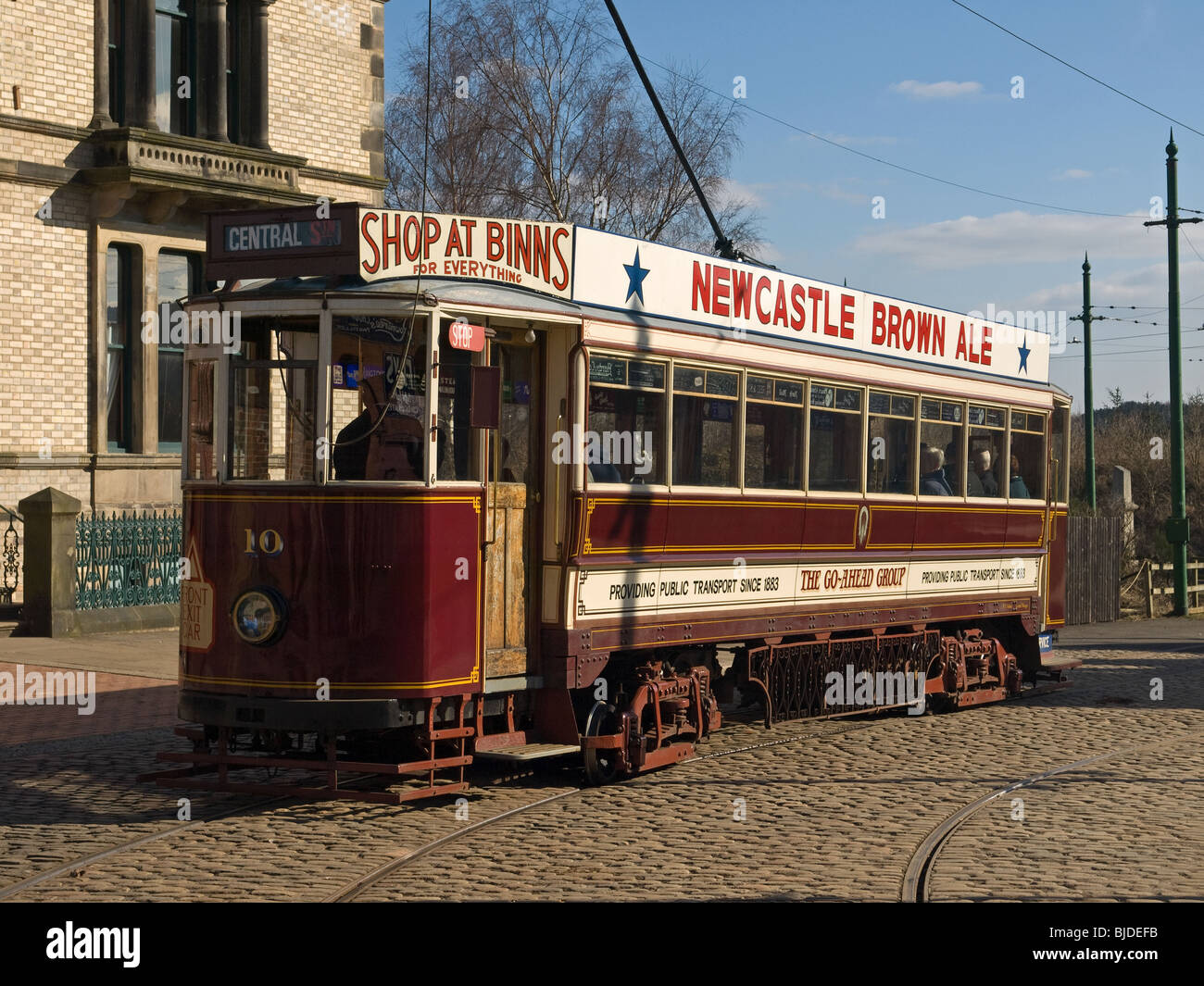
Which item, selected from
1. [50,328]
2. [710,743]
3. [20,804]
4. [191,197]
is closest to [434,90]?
[191,197]

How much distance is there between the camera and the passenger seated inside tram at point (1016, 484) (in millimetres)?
16500

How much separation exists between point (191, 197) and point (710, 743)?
1523 centimetres

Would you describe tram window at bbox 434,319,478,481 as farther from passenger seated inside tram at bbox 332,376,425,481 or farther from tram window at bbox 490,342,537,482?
tram window at bbox 490,342,537,482

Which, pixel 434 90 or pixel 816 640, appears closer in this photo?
pixel 816 640

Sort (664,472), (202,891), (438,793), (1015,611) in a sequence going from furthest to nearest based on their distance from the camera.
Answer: (1015,611), (664,472), (438,793), (202,891)

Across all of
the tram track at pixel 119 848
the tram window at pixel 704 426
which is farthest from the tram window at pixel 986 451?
the tram track at pixel 119 848

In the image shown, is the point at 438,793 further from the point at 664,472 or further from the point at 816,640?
the point at 816,640

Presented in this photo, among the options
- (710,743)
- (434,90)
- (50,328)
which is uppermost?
(434,90)

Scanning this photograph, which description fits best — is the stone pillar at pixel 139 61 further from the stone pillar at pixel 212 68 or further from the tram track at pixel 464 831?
the tram track at pixel 464 831

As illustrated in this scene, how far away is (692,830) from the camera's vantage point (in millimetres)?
9188

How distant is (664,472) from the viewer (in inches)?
444

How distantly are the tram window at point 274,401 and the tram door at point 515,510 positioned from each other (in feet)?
4.15

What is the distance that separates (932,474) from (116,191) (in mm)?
14101

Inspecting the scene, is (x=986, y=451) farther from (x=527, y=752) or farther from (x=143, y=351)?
(x=143, y=351)
